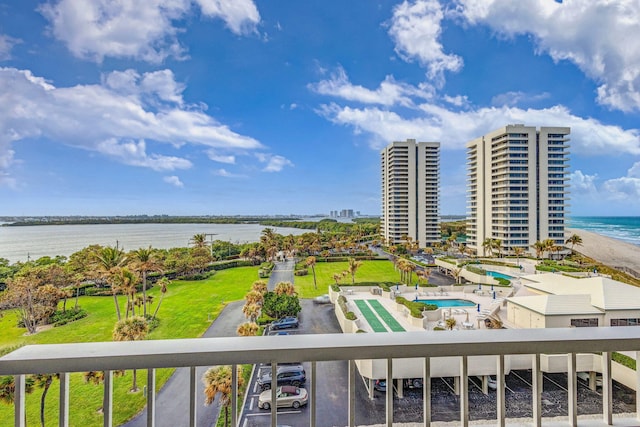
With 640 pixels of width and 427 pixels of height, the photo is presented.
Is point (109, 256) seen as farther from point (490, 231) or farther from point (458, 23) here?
point (490, 231)

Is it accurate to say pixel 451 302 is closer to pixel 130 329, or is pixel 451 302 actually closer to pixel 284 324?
pixel 284 324

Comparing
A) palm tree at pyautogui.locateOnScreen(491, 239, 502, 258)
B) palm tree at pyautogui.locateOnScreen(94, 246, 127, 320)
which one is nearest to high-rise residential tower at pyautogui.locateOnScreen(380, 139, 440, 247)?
palm tree at pyautogui.locateOnScreen(491, 239, 502, 258)

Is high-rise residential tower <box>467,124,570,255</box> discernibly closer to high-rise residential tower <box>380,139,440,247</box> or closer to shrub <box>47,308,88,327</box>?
high-rise residential tower <box>380,139,440,247</box>

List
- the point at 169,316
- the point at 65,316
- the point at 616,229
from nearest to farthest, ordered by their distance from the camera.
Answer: the point at 65,316 < the point at 169,316 < the point at 616,229

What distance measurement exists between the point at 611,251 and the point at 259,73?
139ft

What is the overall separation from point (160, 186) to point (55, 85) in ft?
66.0

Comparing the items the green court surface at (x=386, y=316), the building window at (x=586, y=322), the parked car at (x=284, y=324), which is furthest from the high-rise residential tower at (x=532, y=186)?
the parked car at (x=284, y=324)

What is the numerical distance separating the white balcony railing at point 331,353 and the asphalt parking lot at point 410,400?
0.06 m

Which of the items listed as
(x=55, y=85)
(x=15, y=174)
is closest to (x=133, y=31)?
(x=55, y=85)

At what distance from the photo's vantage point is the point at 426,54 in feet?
37.9

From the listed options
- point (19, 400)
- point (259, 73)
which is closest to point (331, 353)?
point (19, 400)

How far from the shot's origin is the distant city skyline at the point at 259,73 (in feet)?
19.5

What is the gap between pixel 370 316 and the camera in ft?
38.1

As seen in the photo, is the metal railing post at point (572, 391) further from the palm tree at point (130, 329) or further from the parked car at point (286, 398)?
the palm tree at point (130, 329)
